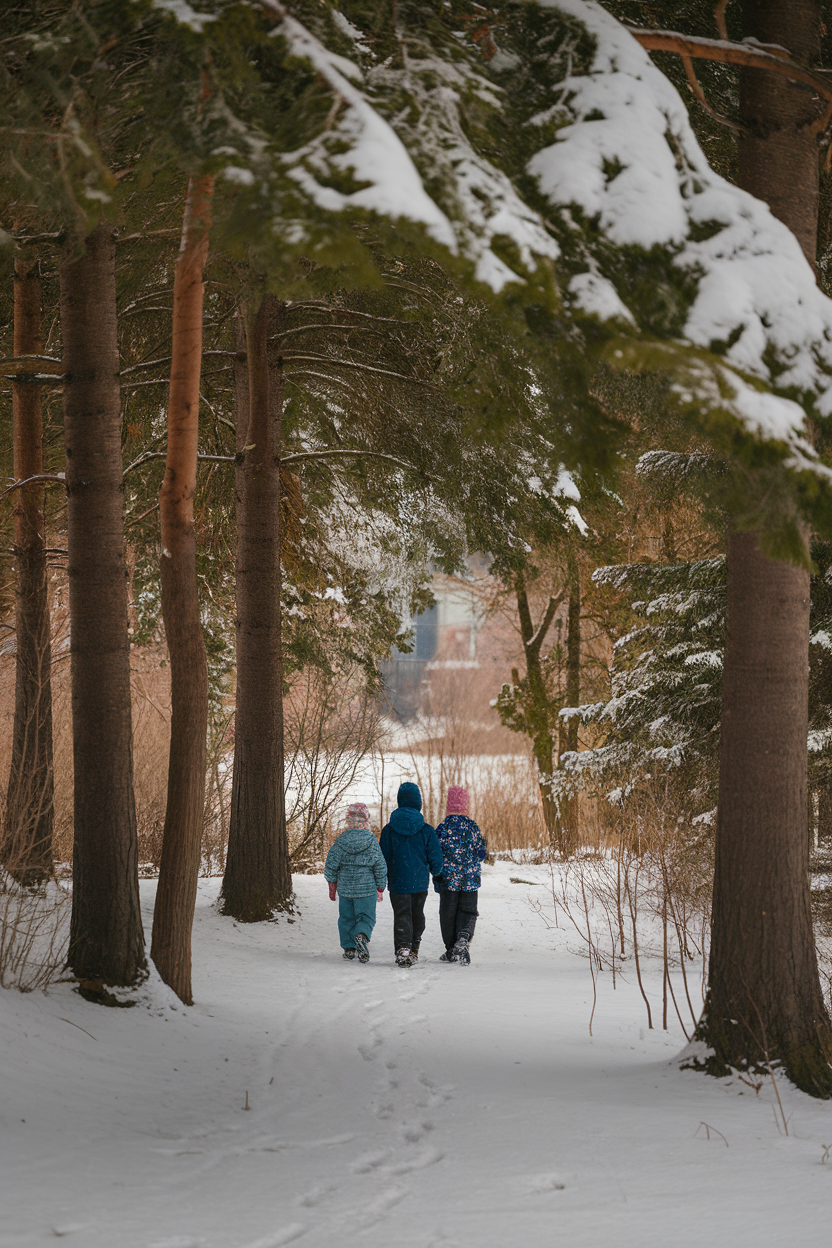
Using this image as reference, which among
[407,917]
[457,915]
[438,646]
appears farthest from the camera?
[438,646]

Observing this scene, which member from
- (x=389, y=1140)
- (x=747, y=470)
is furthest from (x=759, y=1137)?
(x=747, y=470)

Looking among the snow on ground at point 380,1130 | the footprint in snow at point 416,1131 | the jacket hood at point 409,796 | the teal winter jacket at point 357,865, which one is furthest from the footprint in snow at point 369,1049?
the jacket hood at point 409,796

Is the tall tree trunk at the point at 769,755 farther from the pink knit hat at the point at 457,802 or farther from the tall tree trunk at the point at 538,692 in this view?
the tall tree trunk at the point at 538,692

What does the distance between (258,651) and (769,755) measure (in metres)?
5.51

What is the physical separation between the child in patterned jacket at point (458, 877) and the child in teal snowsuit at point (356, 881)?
58cm

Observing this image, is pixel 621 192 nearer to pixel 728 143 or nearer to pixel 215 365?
pixel 728 143

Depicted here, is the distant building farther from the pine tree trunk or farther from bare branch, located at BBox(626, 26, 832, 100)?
bare branch, located at BBox(626, 26, 832, 100)

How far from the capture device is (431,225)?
3.15 meters

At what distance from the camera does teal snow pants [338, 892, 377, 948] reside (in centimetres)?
875

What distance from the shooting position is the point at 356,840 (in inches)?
345

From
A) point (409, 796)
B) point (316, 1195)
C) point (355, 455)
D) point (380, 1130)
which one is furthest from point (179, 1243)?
point (355, 455)

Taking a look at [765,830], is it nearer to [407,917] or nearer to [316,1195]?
[316,1195]

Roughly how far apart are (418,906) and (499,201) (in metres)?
6.70

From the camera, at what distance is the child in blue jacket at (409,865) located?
28.9 ft
